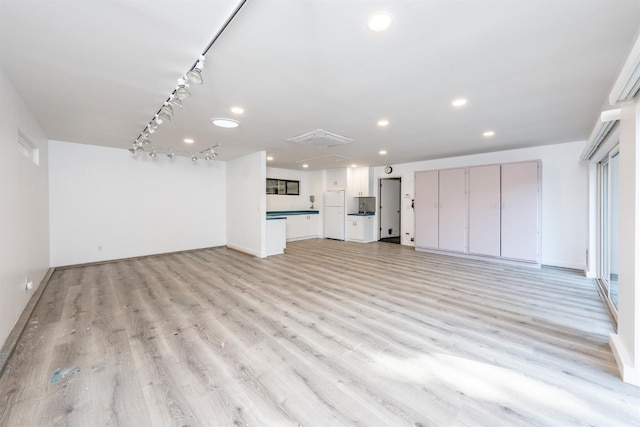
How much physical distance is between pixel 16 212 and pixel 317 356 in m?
3.46

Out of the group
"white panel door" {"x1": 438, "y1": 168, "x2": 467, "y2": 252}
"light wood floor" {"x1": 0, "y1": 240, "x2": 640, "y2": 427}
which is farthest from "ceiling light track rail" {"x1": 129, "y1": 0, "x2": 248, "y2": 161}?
"white panel door" {"x1": 438, "y1": 168, "x2": 467, "y2": 252}

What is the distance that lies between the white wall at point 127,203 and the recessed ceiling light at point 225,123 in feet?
10.4

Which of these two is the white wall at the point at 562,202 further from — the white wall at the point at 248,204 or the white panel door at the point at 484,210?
the white wall at the point at 248,204

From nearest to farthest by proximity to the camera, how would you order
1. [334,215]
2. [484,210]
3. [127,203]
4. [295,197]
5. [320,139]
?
[320,139], [484,210], [127,203], [334,215], [295,197]

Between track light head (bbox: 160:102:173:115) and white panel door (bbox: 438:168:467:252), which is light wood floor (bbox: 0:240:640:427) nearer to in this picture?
white panel door (bbox: 438:168:467:252)

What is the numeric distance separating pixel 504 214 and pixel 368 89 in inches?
171

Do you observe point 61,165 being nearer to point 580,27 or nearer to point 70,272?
point 70,272

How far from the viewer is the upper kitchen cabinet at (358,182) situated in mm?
7965

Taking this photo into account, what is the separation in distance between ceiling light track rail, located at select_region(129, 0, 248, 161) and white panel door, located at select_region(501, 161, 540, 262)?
562 centimetres

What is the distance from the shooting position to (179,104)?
2811mm

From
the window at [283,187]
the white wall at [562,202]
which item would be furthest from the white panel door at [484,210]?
the window at [283,187]

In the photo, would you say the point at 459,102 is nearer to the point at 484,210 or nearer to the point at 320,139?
the point at 320,139

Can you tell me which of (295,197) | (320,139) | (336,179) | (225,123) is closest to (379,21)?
(225,123)

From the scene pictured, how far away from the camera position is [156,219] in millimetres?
5898
